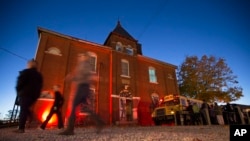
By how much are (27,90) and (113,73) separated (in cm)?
1217

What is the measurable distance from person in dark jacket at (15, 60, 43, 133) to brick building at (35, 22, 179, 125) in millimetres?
8764

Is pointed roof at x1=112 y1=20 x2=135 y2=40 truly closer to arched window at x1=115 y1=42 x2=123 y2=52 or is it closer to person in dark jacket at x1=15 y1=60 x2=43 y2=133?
arched window at x1=115 y1=42 x2=123 y2=52

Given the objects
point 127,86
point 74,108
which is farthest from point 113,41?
point 74,108

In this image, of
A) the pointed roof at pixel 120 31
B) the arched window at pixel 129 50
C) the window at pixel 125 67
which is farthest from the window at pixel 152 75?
the pointed roof at pixel 120 31

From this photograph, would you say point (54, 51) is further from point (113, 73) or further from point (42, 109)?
point (113, 73)

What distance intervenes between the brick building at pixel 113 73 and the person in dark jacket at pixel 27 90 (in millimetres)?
8764

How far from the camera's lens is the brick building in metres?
13.5

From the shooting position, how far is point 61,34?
1491 centimetres

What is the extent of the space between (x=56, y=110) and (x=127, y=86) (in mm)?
11361

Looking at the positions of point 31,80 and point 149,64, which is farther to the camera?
point 149,64

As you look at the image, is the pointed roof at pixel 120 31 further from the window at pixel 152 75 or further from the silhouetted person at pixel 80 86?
the silhouetted person at pixel 80 86

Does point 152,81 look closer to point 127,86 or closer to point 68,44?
point 127,86

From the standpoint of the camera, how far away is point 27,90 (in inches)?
170

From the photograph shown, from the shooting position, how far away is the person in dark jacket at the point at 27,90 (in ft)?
14.1
